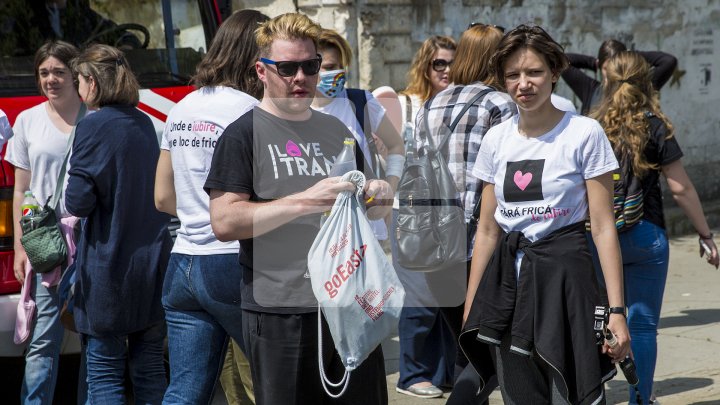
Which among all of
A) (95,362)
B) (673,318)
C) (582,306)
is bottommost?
(673,318)

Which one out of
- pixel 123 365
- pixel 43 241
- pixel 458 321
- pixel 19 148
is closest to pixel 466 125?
pixel 458 321

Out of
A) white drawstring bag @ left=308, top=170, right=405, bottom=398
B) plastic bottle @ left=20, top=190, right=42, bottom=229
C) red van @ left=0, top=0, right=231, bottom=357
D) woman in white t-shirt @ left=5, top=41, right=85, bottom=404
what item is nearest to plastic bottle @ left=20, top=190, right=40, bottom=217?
plastic bottle @ left=20, top=190, right=42, bottom=229

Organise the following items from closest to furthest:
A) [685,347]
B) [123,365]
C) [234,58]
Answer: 1. [234,58]
2. [123,365]
3. [685,347]

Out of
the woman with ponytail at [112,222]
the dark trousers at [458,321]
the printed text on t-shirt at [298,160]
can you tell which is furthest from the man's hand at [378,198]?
the woman with ponytail at [112,222]

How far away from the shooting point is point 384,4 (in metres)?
8.90

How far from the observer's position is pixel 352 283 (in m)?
3.13

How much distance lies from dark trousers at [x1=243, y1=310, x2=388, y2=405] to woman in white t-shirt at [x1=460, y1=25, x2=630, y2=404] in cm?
47

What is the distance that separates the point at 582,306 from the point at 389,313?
0.66 meters

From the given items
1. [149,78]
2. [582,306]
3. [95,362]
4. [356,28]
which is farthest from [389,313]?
[356,28]

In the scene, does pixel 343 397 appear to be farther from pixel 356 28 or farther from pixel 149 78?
pixel 356 28

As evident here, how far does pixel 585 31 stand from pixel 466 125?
621cm

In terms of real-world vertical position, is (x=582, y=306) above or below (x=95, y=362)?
above

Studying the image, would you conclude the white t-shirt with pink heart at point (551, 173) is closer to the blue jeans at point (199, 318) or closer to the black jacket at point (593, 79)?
the blue jeans at point (199, 318)

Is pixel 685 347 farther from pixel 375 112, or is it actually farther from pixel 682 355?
pixel 375 112
